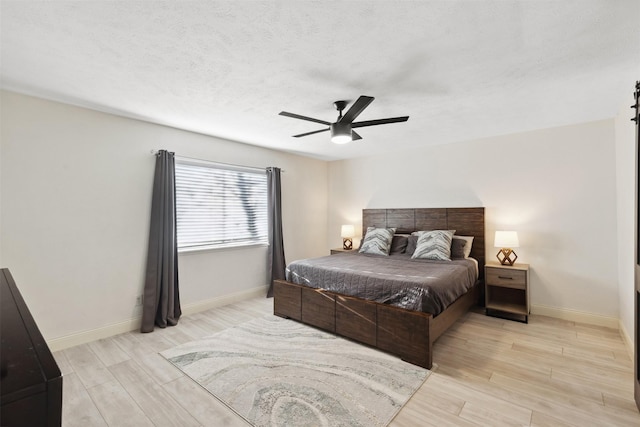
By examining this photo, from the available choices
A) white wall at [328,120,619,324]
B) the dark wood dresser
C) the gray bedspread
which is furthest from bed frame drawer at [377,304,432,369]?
the dark wood dresser

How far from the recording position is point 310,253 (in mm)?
5473

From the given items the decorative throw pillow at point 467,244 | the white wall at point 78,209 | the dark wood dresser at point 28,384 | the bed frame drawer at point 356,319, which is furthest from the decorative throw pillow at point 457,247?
the dark wood dresser at point 28,384

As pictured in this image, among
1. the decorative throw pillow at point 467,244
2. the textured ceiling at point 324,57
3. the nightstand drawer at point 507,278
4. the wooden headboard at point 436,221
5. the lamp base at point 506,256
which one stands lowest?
the nightstand drawer at point 507,278

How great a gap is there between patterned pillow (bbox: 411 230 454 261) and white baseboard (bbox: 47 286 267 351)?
2589 mm

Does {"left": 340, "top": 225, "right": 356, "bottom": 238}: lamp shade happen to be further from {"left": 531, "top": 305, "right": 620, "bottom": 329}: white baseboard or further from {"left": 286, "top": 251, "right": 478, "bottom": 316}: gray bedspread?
{"left": 531, "top": 305, "right": 620, "bottom": 329}: white baseboard

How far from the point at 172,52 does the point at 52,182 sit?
190cm

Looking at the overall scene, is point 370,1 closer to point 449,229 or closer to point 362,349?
point 362,349

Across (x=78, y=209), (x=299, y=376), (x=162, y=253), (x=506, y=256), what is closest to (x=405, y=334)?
(x=299, y=376)

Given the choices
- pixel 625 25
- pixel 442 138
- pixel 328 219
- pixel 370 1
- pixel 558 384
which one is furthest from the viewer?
pixel 328 219

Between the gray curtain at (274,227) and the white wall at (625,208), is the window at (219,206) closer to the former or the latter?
the gray curtain at (274,227)

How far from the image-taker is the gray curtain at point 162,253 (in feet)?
10.8

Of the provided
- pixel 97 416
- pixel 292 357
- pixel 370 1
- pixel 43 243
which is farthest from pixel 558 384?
pixel 43 243

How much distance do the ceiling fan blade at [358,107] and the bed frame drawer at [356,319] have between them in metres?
1.70

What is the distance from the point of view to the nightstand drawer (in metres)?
3.43
